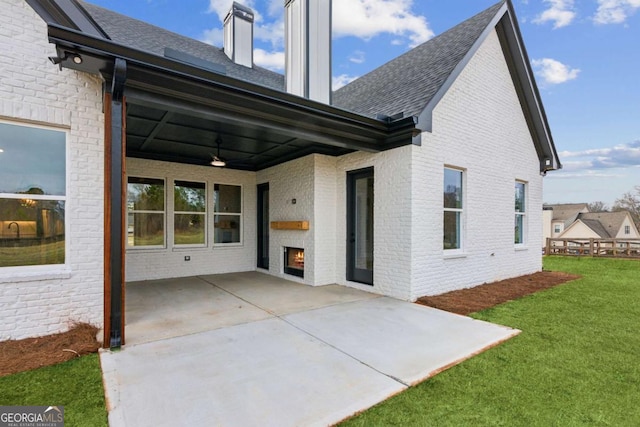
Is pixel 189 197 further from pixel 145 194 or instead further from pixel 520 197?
pixel 520 197

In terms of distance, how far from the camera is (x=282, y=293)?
6.30 m

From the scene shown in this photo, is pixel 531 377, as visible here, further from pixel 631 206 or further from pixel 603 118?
pixel 631 206

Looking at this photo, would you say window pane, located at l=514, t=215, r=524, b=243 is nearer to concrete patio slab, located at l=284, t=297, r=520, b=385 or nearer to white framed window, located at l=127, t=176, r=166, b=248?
concrete patio slab, located at l=284, t=297, r=520, b=385

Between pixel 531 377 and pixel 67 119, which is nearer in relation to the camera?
pixel 531 377

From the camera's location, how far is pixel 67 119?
387 centimetres

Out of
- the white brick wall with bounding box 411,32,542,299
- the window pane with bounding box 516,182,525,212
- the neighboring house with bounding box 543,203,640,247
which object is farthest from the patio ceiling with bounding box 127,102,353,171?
the neighboring house with bounding box 543,203,640,247

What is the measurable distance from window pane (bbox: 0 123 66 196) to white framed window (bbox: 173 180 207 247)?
166 inches

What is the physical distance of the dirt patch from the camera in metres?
5.48

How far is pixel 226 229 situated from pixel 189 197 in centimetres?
137

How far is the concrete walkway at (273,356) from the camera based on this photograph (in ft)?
7.79

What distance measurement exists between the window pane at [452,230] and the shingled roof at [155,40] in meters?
4.49

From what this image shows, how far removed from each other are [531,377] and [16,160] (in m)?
6.18

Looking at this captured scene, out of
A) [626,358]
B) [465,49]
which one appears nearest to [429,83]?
[465,49]

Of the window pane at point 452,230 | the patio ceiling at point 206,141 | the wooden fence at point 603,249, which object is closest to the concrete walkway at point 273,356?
the window pane at point 452,230
